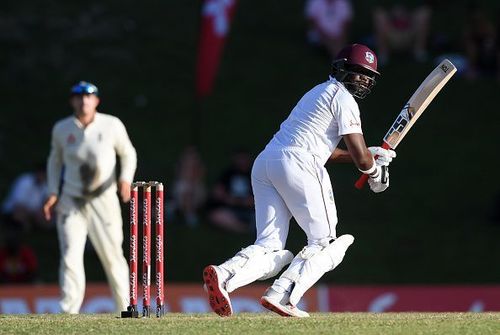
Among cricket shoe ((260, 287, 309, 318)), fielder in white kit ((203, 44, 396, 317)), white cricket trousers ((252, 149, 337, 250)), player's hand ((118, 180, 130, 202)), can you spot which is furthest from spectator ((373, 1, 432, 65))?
cricket shoe ((260, 287, 309, 318))

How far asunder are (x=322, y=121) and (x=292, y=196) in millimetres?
434

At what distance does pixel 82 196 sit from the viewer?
10438 millimetres

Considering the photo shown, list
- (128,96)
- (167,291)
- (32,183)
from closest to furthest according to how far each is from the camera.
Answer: (167,291) < (32,183) < (128,96)

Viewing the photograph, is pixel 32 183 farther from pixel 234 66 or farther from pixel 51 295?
pixel 234 66

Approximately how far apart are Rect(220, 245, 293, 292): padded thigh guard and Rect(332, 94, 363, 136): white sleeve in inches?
29.7

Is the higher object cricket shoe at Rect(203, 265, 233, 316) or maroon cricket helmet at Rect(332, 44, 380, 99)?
maroon cricket helmet at Rect(332, 44, 380, 99)

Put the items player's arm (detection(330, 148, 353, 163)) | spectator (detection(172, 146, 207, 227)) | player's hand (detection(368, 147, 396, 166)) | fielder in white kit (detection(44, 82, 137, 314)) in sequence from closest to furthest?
1. player's hand (detection(368, 147, 396, 166))
2. player's arm (detection(330, 148, 353, 163))
3. fielder in white kit (detection(44, 82, 137, 314))
4. spectator (detection(172, 146, 207, 227))

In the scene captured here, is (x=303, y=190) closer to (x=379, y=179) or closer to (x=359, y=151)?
(x=359, y=151)

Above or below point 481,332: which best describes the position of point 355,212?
above

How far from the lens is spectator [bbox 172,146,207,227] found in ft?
50.4

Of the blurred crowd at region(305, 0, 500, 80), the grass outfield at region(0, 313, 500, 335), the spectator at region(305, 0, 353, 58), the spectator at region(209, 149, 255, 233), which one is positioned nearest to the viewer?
the grass outfield at region(0, 313, 500, 335)

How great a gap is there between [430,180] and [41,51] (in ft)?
19.4

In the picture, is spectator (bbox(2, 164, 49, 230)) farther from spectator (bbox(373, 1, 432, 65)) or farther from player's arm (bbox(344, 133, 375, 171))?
player's arm (bbox(344, 133, 375, 171))

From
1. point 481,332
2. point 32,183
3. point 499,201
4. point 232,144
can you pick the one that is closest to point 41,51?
point 232,144
